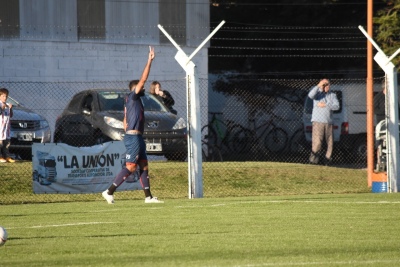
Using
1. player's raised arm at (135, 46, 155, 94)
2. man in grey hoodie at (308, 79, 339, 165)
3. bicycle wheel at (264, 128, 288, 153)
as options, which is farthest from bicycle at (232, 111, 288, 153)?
player's raised arm at (135, 46, 155, 94)

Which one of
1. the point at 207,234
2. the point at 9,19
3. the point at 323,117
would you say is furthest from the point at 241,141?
the point at 207,234

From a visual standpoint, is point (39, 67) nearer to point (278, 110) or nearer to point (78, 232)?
point (278, 110)

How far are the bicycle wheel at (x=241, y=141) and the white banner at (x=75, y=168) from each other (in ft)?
32.4

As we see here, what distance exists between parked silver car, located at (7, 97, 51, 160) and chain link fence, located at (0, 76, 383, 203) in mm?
21

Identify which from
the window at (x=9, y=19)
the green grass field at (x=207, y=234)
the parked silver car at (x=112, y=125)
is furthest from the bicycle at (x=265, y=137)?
the green grass field at (x=207, y=234)

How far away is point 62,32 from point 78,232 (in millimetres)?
21524

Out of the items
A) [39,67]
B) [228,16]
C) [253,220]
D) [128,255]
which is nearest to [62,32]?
[39,67]

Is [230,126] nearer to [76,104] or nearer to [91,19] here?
[91,19]

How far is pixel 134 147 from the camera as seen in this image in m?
17.1

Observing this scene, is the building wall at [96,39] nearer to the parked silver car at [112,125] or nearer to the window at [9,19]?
the window at [9,19]

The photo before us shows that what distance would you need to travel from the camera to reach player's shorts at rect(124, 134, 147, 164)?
1711cm

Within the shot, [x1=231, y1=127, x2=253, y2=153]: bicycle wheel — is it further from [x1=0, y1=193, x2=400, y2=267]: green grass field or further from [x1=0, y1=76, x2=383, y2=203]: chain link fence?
[x1=0, y1=193, x2=400, y2=267]: green grass field

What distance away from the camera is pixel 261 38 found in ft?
136

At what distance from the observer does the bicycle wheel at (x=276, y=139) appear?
3362 centimetres
